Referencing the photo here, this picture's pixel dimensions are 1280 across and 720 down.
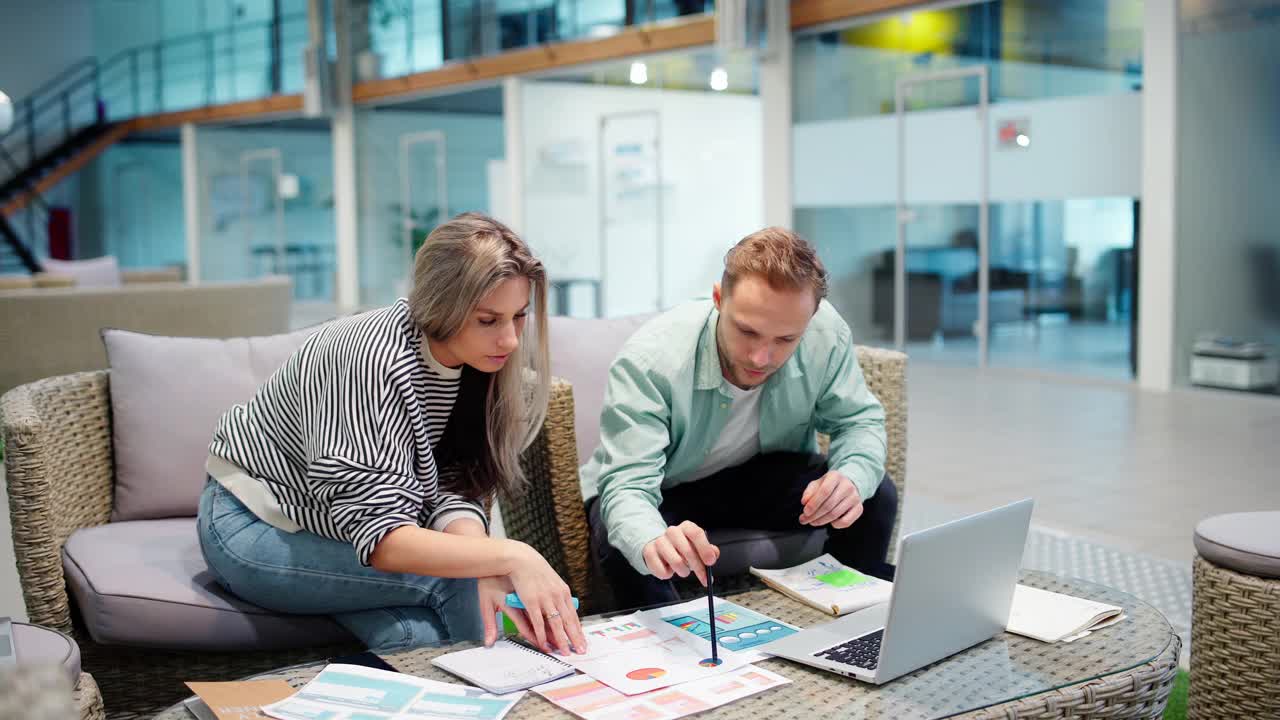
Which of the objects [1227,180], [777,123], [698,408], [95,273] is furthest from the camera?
[95,273]

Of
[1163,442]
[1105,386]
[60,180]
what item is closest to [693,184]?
[1105,386]

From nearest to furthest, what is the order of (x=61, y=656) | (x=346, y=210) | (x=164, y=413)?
(x=61, y=656), (x=164, y=413), (x=346, y=210)

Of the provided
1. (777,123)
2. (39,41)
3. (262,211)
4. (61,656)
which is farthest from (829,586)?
(39,41)

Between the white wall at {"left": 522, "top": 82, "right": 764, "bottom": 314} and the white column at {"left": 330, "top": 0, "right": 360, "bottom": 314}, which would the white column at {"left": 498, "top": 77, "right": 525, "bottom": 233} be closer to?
the white wall at {"left": 522, "top": 82, "right": 764, "bottom": 314}

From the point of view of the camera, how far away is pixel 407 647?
166 cm

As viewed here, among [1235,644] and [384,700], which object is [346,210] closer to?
[1235,644]

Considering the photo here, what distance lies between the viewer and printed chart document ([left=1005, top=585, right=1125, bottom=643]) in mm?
1698

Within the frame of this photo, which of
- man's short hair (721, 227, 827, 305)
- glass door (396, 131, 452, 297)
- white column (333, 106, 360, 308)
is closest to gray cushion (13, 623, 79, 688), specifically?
man's short hair (721, 227, 827, 305)

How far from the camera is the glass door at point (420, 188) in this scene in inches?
543

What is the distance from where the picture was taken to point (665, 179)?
11008mm

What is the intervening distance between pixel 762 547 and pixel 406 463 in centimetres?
82

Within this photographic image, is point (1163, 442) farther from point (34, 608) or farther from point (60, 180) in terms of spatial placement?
point (60, 180)

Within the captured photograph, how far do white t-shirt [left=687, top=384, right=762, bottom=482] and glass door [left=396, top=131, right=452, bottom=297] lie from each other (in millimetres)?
11627

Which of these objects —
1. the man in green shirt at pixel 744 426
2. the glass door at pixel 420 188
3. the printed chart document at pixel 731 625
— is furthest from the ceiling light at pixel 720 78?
the printed chart document at pixel 731 625
